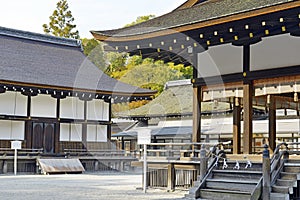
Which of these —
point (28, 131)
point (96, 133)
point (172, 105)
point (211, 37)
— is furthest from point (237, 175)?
point (172, 105)

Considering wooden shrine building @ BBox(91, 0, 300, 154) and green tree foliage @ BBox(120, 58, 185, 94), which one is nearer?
wooden shrine building @ BBox(91, 0, 300, 154)

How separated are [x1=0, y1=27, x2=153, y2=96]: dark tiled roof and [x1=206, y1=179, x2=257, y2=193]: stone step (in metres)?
12.5

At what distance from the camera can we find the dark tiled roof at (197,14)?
9867mm

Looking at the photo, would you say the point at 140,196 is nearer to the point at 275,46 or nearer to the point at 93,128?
A: the point at 275,46

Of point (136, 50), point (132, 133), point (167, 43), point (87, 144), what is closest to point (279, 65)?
point (167, 43)

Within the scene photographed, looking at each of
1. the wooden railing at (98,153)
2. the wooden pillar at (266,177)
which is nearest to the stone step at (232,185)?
the wooden pillar at (266,177)

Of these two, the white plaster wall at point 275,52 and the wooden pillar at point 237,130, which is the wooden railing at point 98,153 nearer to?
the wooden pillar at point 237,130

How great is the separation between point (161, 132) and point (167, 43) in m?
16.3

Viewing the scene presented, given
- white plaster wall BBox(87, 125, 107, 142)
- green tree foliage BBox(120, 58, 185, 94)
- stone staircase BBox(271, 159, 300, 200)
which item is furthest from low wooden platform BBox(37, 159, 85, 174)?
green tree foliage BBox(120, 58, 185, 94)

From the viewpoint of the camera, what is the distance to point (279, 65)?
10.3m

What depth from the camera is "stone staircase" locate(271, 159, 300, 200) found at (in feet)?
27.7

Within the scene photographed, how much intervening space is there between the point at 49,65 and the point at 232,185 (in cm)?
1637

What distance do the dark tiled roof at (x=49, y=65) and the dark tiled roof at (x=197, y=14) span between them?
9.57m

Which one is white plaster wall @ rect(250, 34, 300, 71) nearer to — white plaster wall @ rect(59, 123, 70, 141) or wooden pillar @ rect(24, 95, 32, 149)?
wooden pillar @ rect(24, 95, 32, 149)
